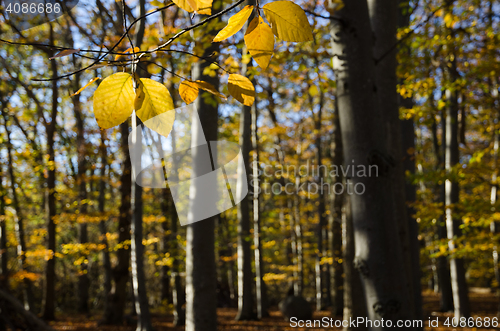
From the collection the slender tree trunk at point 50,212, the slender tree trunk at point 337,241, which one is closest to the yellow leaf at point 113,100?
the slender tree trunk at point 50,212

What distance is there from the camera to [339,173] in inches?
340

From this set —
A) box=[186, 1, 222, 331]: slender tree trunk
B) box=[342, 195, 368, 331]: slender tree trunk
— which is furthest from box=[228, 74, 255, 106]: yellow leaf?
box=[342, 195, 368, 331]: slender tree trunk

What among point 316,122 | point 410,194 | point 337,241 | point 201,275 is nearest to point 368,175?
point 201,275

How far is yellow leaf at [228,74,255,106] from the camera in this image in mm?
786

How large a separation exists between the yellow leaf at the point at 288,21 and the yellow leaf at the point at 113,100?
32 centimetres

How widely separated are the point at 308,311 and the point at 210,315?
678 cm

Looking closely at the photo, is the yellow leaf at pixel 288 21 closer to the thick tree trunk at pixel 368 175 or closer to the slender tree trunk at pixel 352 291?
the thick tree trunk at pixel 368 175

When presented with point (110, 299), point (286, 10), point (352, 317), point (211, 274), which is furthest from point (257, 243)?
point (286, 10)

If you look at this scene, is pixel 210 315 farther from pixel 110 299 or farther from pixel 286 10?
pixel 110 299

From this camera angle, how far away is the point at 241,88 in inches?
31.1

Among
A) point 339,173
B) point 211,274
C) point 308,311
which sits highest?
point 339,173

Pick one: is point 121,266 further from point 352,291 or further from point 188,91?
point 188,91

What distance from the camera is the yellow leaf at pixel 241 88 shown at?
2.58 ft

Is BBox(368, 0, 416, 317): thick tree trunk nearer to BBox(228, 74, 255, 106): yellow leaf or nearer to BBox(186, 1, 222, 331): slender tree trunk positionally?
BBox(186, 1, 222, 331): slender tree trunk
